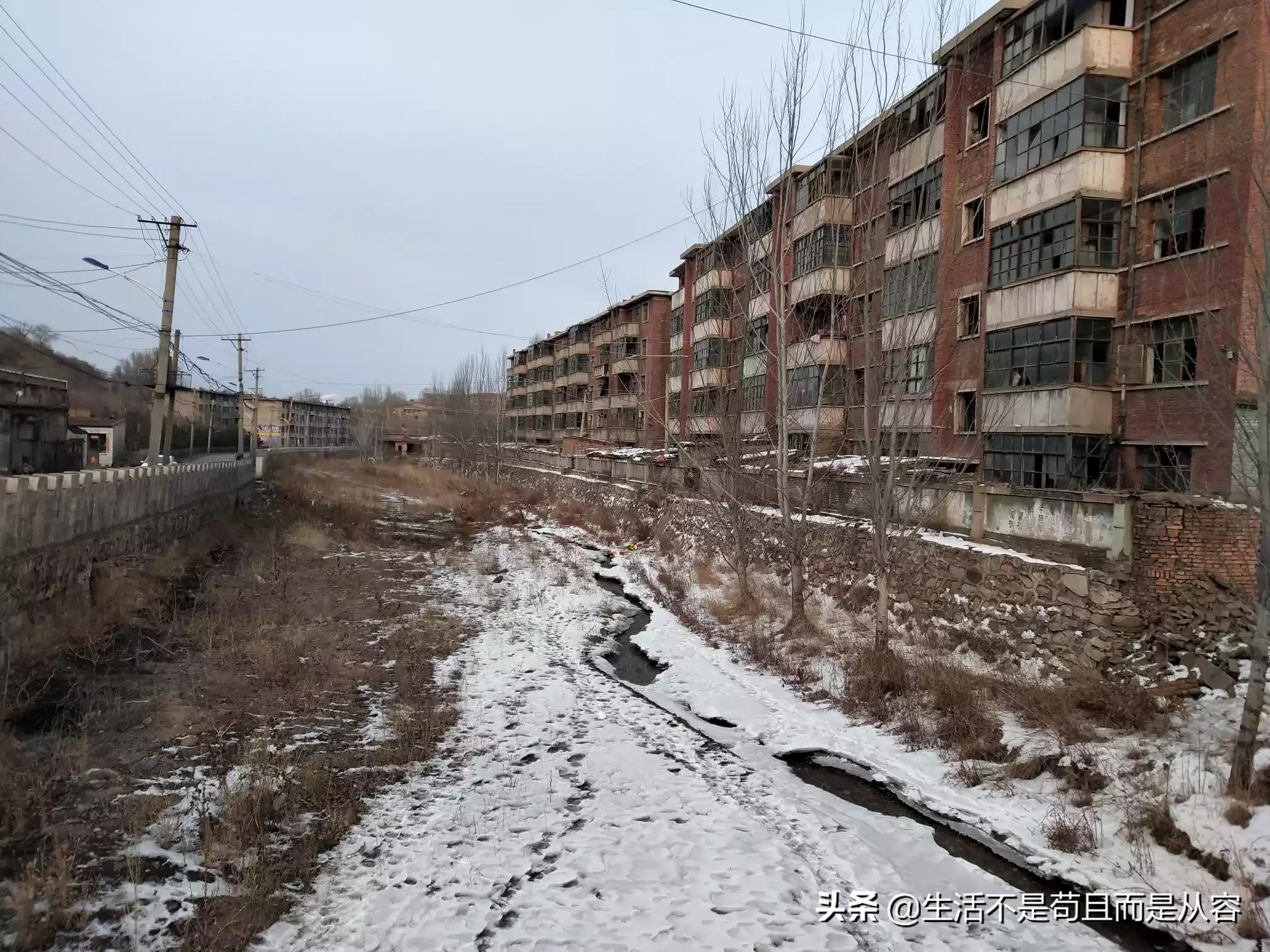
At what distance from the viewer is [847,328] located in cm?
1113

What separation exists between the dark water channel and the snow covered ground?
0.57 ft

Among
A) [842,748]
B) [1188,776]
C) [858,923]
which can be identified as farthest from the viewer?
[842,748]

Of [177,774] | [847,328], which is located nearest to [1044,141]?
[847,328]

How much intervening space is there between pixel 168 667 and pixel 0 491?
10.6 feet

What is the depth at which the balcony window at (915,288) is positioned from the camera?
34.4 feet

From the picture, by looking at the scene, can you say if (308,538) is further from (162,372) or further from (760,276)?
(760,276)

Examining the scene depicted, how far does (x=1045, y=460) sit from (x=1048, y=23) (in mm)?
11107

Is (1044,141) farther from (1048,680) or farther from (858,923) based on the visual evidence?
(858,923)

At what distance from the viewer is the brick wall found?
9.69 m

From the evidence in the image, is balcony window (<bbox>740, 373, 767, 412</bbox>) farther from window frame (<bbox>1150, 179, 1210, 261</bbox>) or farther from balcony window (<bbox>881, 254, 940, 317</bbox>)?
window frame (<bbox>1150, 179, 1210, 261</bbox>)

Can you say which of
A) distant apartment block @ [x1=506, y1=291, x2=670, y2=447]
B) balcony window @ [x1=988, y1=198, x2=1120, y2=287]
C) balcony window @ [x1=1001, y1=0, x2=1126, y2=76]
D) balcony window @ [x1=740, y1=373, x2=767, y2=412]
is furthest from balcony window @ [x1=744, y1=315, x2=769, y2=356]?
distant apartment block @ [x1=506, y1=291, x2=670, y2=447]

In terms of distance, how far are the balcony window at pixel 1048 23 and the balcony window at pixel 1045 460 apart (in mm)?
9829

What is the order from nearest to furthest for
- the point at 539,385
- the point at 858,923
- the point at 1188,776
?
the point at 858,923
the point at 1188,776
the point at 539,385

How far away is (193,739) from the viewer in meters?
7.67
